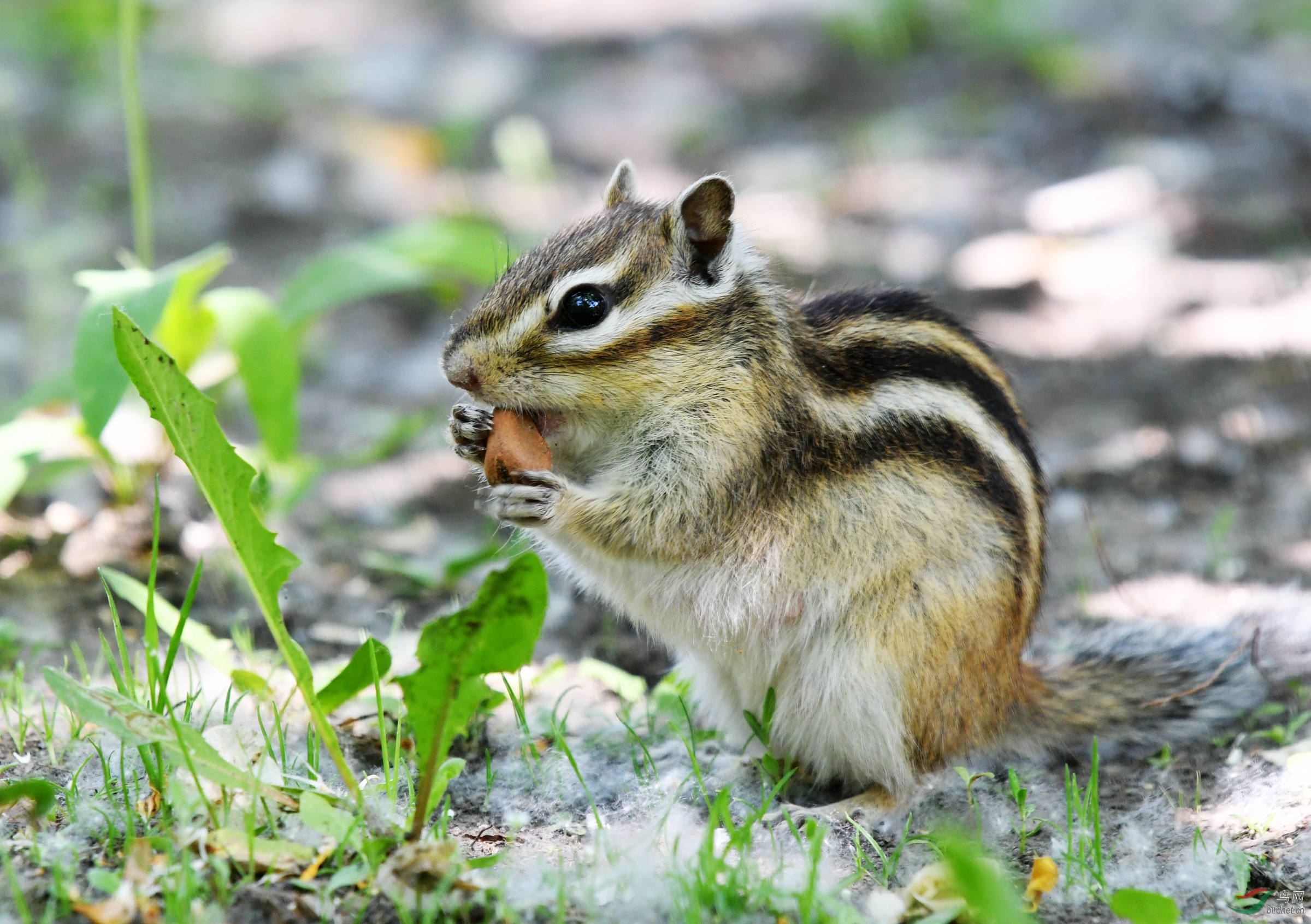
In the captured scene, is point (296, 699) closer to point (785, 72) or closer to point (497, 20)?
point (785, 72)

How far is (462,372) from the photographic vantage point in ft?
9.11

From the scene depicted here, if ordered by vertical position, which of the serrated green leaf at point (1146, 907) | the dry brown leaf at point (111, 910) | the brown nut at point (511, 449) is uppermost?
the brown nut at point (511, 449)

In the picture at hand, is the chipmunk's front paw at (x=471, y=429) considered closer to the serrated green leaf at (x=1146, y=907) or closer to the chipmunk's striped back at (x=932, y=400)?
the chipmunk's striped back at (x=932, y=400)

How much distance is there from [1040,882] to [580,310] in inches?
59.5

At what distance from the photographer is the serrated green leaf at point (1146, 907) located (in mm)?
2088

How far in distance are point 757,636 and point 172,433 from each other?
4.45 feet

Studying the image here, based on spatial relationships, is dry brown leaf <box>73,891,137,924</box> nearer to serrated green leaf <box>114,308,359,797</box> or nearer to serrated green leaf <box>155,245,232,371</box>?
serrated green leaf <box>114,308,359,797</box>

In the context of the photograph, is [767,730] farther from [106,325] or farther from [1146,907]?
[106,325]

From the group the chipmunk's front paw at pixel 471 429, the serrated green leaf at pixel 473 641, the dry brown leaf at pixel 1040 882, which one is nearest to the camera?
the serrated green leaf at pixel 473 641

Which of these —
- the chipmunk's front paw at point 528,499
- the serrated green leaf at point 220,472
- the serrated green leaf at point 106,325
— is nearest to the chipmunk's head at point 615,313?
the chipmunk's front paw at point 528,499

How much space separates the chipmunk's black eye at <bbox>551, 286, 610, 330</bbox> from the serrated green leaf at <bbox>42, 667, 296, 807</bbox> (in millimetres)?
1154

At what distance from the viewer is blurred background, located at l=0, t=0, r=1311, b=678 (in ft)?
12.6

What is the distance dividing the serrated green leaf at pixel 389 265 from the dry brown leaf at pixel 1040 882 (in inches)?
82.7

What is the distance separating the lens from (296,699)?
3002mm
